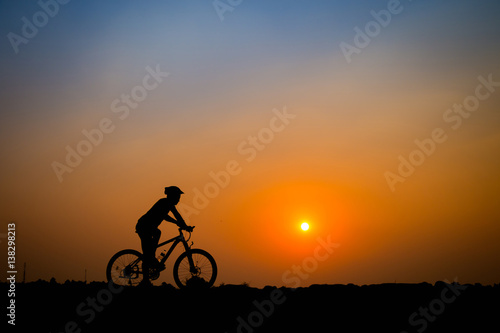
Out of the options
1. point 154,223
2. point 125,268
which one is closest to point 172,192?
point 154,223

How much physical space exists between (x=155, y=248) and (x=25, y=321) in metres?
3.87

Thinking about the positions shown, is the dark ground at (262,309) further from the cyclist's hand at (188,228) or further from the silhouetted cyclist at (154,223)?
the cyclist's hand at (188,228)

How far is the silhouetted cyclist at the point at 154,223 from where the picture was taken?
475 inches

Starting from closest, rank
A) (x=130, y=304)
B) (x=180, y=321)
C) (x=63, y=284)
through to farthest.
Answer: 1. (x=180, y=321)
2. (x=130, y=304)
3. (x=63, y=284)

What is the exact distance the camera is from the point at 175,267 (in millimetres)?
12086

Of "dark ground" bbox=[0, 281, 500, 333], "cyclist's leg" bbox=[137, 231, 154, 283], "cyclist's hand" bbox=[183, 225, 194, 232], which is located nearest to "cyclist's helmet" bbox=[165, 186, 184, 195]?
"cyclist's hand" bbox=[183, 225, 194, 232]

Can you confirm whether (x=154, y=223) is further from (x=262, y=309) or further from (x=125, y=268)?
(x=262, y=309)

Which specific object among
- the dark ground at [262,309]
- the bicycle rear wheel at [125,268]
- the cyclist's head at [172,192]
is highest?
the cyclist's head at [172,192]

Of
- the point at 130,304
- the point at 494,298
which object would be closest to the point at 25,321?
the point at 130,304

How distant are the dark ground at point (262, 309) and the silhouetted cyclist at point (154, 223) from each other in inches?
65.0

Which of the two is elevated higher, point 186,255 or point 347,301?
point 186,255

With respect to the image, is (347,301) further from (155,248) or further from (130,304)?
(155,248)

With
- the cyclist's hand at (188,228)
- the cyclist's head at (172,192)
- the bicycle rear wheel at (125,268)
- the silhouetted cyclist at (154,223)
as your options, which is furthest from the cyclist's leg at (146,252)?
the cyclist's head at (172,192)

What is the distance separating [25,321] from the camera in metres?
8.95
